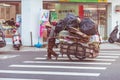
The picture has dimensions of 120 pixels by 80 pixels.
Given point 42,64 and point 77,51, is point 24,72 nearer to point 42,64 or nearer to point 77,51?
point 42,64

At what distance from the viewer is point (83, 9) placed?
1060 inches

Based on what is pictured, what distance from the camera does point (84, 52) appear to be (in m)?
17.1

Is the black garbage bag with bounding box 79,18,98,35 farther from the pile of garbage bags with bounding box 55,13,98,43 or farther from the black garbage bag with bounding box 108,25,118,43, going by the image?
the black garbage bag with bounding box 108,25,118,43

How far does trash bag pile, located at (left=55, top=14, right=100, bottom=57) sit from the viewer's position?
17266 millimetres

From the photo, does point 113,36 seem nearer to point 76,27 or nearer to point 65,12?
point 65,12

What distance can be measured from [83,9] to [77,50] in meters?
9.99

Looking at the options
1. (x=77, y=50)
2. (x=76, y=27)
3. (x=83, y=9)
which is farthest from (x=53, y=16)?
(x=77, y=50)

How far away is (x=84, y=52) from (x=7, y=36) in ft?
31.7

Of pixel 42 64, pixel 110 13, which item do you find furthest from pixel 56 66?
pixel 110 13

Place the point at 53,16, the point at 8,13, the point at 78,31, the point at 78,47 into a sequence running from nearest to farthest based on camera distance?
the point at 78,47 → the point at 78,31 → the point at 53,16 → the point at 8,13

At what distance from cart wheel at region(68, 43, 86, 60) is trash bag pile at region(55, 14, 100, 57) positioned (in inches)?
8.1

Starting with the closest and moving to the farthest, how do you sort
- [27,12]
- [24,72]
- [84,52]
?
[24,72], [84,52], [27,12]

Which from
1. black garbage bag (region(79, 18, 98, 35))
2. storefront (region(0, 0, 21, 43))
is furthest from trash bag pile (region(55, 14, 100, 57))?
storefront (region(0, 0, 21, 43))

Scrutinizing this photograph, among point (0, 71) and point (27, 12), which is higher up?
point (27, 12)
